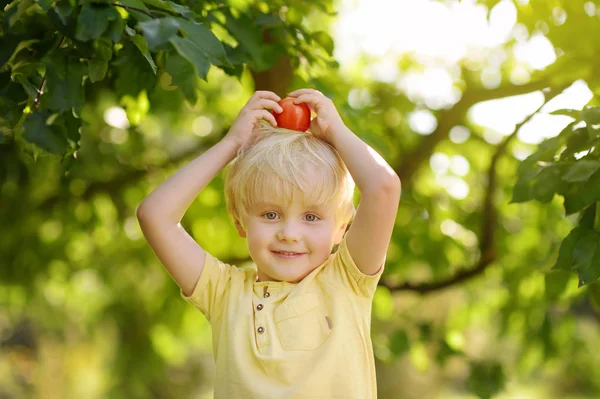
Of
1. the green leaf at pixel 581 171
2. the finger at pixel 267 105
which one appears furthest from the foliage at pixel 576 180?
the finger at pixel 267 105

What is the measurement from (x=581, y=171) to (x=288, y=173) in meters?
0.78

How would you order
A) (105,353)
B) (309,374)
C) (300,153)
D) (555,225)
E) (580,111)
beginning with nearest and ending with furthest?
(309,374) < (300,153) < (580,111) < (555,225) < (105,353)

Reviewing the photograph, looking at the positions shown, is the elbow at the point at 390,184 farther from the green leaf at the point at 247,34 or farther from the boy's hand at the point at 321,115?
the green leaf at the point at 247,34

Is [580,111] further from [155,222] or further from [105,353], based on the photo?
[105,353]

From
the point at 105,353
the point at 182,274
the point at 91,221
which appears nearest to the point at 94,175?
the point at 91,221

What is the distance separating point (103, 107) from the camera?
17.5 ft

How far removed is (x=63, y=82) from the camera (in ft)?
6.06

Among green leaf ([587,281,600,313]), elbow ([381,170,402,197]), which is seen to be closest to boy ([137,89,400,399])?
elbow ([381,170,402,197])

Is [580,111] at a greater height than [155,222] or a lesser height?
greater

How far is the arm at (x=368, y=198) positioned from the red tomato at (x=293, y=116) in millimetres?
82

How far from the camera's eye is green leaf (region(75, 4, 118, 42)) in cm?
162

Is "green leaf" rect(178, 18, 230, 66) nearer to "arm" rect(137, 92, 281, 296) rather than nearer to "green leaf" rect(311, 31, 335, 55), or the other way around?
"arm" rect(137, 92, 281, 296)

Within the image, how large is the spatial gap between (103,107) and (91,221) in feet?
2.54

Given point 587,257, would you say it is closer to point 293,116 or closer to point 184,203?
point 293,116
